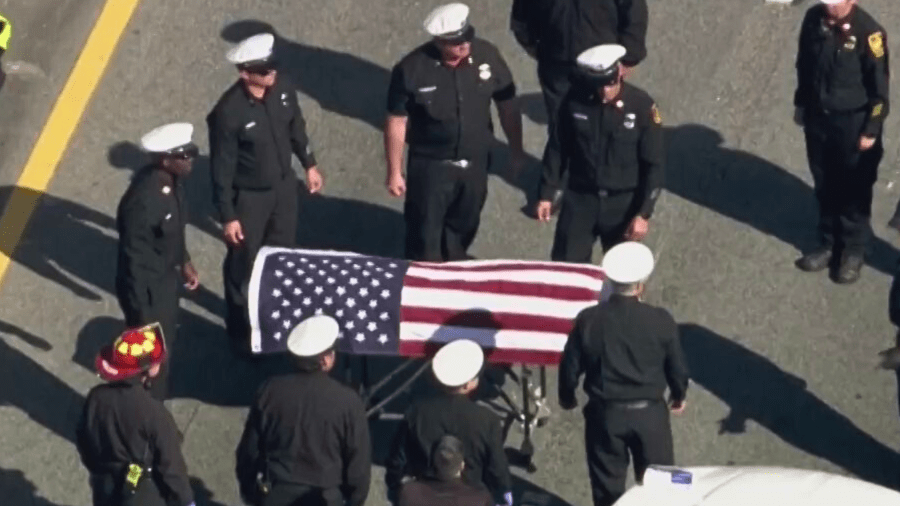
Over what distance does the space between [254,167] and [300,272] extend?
3.19 feet

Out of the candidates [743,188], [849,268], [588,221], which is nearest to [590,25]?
[588,221]

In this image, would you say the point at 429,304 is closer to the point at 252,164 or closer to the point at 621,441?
the point at 621,441

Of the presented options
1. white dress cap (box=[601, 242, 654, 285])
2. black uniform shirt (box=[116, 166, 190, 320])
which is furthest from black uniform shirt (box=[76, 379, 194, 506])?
white dress cap (box=[601, 242, 654, 285])

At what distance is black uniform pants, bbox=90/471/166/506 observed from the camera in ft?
39.8

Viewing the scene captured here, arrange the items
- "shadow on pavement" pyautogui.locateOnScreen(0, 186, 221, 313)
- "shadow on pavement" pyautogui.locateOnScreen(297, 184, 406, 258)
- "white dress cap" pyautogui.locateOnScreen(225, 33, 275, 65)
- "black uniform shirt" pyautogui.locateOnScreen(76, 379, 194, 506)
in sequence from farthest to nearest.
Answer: "shadow on pavement" pyautogui.locateOnScreen(297, 184, 406, 258), "shadow on pavement" pyautogui.locateOnScreen(0, 186, 221, 313), "white dress cap" pyautogui.locateOnScreen(225, 33, 275, 65), "black uniform shirt" pyautogui.locateOnScreen(76, 379, 194, 506)

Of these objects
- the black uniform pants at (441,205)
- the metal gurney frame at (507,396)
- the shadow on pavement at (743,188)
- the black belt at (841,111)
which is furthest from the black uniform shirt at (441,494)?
the shadow on pavement at (743,188)

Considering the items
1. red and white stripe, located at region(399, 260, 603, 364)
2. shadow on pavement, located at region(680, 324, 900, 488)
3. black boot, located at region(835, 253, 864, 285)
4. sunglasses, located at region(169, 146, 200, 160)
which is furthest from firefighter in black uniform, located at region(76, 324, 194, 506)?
Result: black boot, located at region(835, 253, 864, 285)

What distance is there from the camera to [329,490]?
1202 cm

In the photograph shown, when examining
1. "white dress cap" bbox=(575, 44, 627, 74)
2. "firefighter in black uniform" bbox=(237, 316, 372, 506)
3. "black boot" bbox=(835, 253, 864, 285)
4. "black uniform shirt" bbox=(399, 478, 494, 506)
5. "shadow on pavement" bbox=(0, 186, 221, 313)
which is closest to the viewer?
"black uniform shirt" bbox=(399, 478, 494, 506)

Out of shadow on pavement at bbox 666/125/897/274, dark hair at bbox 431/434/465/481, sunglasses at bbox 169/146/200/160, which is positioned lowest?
shadow on pavement at bbox 666/125/897/274

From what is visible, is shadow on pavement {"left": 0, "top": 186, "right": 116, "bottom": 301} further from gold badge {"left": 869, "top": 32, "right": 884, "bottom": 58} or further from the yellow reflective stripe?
gold badge {"left": 869, "top": 32, "right": 884, "bottom": 58}

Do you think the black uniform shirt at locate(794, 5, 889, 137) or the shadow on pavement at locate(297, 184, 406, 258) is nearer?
the black uniform shirt at locate(794, 5, 889, 137)

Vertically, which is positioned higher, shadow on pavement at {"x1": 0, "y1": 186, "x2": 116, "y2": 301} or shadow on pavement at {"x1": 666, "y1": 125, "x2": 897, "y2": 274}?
shadow on pavement at {"x1": 666, "y1": 125, "x2": 897, "y2": 274}

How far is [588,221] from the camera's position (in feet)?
44.5
